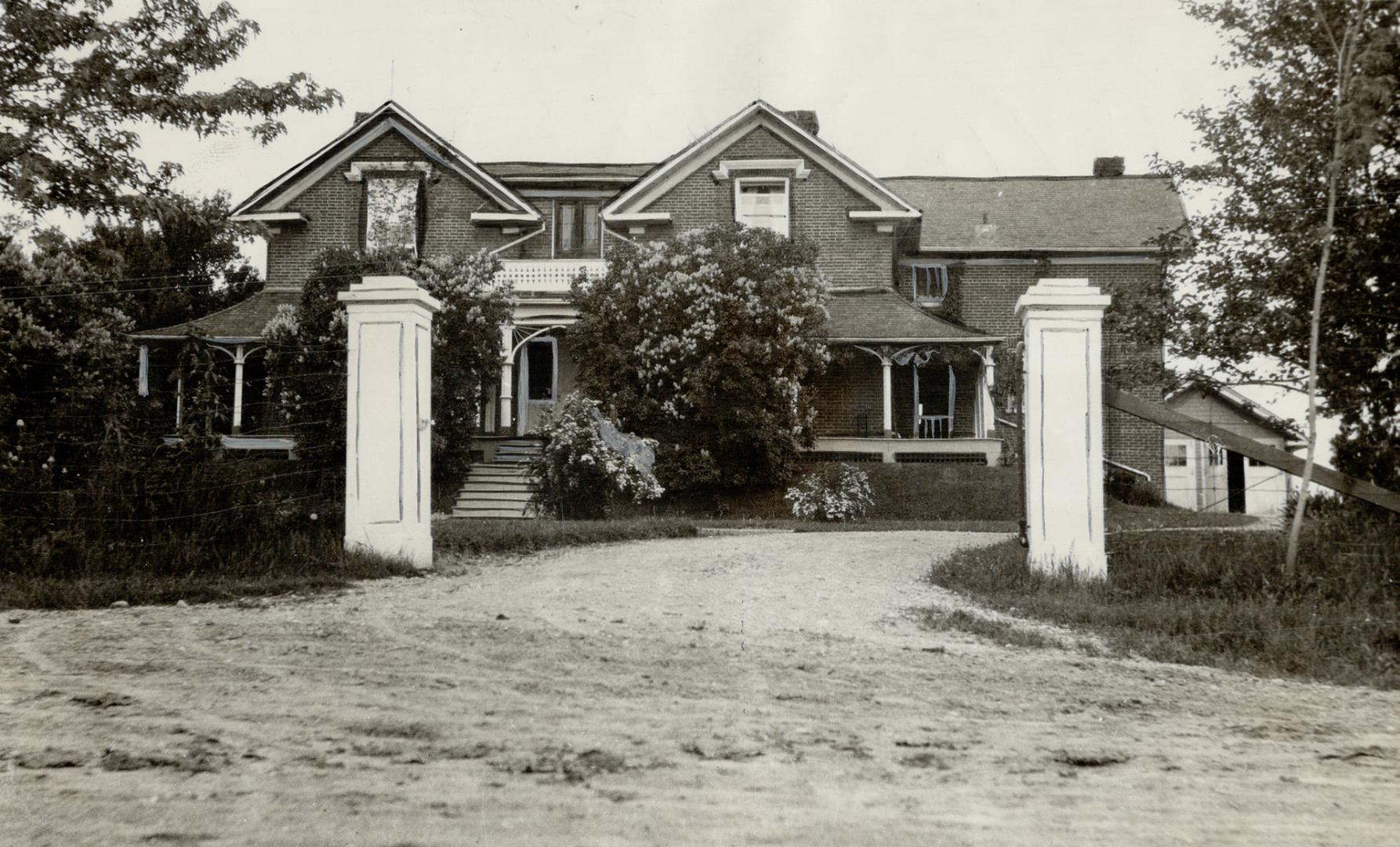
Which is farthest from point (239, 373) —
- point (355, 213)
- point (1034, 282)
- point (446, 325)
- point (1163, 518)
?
point (1034, 282)

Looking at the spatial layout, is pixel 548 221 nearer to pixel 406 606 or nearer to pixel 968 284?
pixel 968 284

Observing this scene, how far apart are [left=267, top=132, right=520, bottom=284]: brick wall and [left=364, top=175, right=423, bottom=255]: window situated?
172mm

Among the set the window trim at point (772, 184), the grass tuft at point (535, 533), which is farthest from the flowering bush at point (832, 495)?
the window trim at point (772, 184)

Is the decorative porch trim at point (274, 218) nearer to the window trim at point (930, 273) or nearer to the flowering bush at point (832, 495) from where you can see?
the flowering bush at point (832, 495)

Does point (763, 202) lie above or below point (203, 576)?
above

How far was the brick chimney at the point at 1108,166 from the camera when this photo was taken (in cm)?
2555

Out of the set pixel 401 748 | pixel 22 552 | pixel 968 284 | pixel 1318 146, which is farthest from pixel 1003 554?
pixel 968 284

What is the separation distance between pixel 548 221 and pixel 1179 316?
13667 millimetres

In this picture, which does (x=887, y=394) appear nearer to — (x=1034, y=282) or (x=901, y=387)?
(x=901, y=387)

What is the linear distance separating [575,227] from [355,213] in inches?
170

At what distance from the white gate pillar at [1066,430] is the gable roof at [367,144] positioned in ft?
47.2

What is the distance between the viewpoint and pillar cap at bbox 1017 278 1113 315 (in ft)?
23.1

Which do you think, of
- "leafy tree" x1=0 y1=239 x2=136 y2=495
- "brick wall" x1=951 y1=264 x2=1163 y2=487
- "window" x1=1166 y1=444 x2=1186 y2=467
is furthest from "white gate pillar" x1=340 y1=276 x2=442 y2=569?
"window" x1=1166 y1=444 x2=1186 y2=467

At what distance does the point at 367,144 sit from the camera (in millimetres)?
19703
